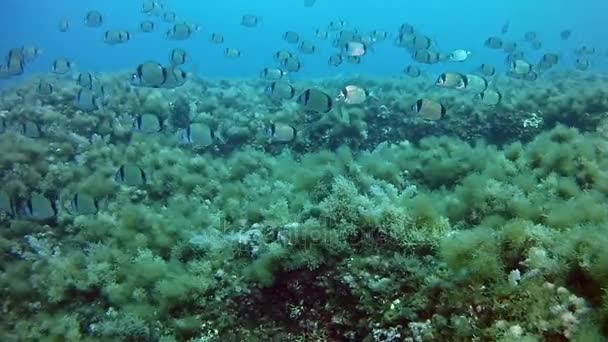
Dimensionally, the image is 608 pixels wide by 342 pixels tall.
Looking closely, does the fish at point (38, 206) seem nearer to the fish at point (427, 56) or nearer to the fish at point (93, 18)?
the fish at point (93, 18)

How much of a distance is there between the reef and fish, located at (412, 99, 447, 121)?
945 mm

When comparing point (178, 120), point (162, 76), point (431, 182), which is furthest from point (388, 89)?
point (162, 76)

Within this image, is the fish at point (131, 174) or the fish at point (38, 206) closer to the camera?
the fish at point (38, 206)

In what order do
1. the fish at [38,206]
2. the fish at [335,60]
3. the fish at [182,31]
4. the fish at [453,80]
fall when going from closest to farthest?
the fish at [38,206], the fish at [453,80], the fish at [182,31], the fish at [335,60]

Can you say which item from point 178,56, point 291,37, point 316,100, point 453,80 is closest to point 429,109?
point 453,80

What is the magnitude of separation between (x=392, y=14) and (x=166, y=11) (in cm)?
16676

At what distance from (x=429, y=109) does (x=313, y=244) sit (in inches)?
131

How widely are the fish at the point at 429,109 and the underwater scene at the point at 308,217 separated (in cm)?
3

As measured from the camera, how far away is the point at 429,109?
7145 millimetres

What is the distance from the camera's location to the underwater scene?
421cm

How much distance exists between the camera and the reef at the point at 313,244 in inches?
159

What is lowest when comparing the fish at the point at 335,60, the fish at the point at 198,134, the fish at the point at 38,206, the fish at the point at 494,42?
the fish at the point at 38,206

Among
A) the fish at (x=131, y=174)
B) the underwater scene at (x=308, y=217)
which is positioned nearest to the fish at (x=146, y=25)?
the underwater scene at (x=308, y=217)

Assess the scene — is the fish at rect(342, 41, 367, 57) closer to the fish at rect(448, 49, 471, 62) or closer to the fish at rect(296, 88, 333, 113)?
the fish at rect(448, 49, 471, 62)
